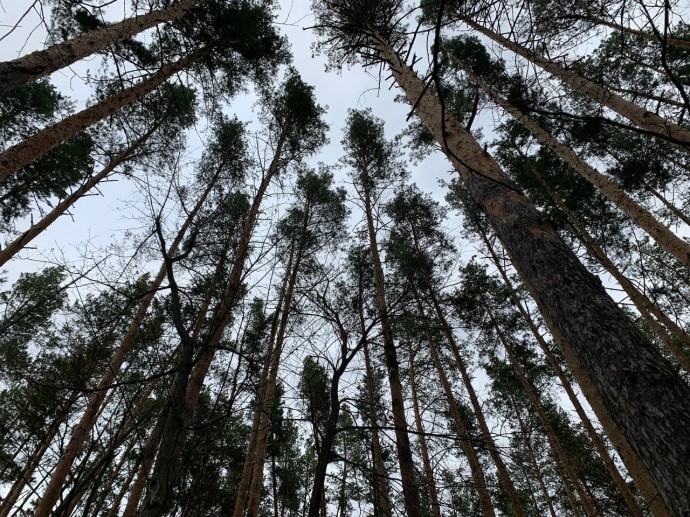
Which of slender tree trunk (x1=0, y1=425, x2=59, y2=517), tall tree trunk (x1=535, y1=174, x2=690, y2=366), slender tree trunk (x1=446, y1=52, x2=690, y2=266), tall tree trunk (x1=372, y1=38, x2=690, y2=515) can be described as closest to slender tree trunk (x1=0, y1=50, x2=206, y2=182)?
slender tree trunk (x1=0, y1=425, x2=59, y2=517)

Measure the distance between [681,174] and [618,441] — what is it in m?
8.34

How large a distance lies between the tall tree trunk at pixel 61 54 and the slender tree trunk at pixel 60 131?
61 centimetres

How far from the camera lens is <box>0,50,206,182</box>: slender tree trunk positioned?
3.91 metres

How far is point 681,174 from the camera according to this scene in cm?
959

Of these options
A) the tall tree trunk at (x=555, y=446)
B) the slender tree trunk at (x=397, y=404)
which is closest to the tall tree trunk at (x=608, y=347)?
the slender tree trunk at (x=397, y=404)

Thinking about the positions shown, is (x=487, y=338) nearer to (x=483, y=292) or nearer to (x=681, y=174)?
(x=483, y=292)

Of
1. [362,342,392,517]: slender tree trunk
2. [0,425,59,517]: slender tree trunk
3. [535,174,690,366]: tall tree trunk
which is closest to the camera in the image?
[0,425,59,517]: slender tree trunk

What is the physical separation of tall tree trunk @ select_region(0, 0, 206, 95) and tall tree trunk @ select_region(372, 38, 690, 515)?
12.2ft

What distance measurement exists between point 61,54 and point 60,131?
0.92 meters

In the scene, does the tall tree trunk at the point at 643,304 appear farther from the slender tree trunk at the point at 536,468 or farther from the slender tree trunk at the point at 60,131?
the slender tree trunk at the point at 60,131

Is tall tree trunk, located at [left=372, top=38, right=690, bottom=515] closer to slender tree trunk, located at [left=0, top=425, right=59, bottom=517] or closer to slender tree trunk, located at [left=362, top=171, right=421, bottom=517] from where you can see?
slender tree trunk, located at [left=362, top=171, right=421, bottom=517]

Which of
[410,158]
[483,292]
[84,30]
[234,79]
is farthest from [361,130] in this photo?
[84,30]

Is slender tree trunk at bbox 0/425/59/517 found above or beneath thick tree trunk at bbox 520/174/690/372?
beneath

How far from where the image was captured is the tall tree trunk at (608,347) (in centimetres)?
119
